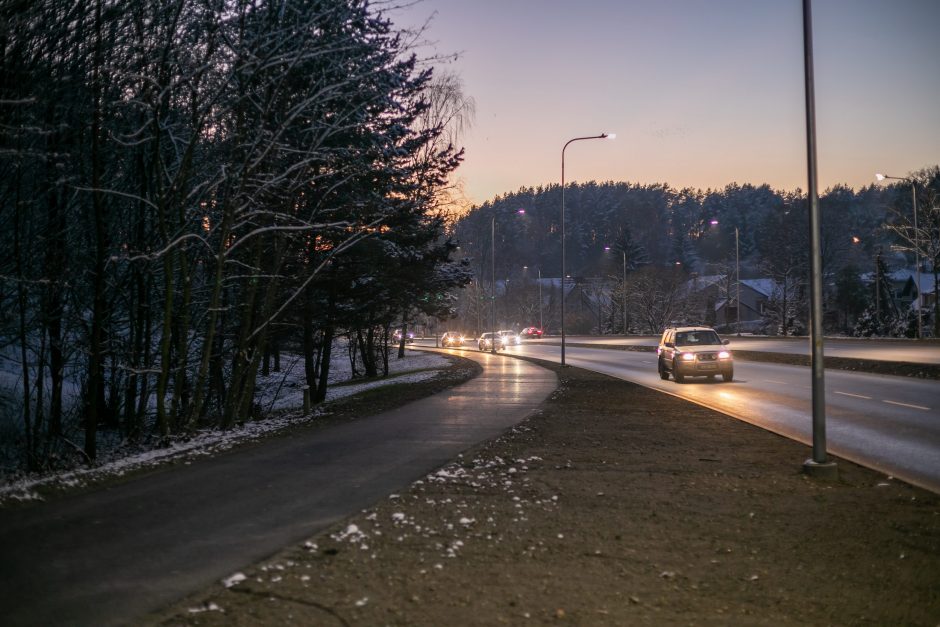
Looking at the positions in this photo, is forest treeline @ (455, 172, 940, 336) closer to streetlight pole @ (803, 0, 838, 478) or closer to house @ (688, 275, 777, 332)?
house @ (688, 275, 777, 332)

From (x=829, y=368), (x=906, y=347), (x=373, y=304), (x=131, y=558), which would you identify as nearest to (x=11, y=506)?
(x=131, y=558)

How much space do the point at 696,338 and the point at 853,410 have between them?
9.31 meters

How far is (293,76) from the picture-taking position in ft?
40.0

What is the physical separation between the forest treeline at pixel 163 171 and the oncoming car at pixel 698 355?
1159 cm

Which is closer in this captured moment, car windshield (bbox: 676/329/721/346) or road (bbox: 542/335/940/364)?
car windshield (bbox: 676/329/721/346)

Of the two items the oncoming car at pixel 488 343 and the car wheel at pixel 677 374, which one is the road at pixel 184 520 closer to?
the car wheel at pixel 677 374

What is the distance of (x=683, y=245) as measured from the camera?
405 feet

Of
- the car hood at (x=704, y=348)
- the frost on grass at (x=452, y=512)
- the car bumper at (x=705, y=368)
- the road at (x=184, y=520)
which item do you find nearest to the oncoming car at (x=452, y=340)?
the car hood at (x=704, y=348)

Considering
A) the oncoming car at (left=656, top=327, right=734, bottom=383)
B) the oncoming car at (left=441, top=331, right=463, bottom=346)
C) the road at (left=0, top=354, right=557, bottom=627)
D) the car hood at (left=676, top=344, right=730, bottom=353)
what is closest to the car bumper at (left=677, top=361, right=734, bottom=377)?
the oncoming car at (left=656, top=327, right=734, bottom=383)

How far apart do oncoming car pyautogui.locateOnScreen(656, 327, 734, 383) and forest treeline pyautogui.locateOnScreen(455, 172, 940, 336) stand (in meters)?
10.4

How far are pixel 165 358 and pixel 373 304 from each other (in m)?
12.0

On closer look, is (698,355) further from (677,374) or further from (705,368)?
(677,374)

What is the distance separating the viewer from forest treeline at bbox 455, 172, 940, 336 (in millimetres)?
65312

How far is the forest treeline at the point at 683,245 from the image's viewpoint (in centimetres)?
6531
